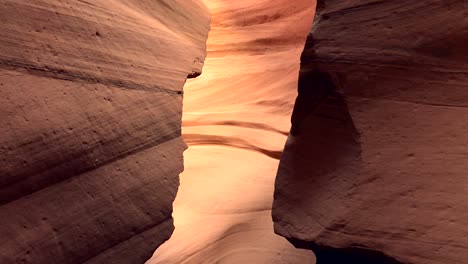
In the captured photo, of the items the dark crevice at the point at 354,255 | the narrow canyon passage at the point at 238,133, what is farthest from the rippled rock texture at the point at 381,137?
the narrow canyon passage at the point at 238,133

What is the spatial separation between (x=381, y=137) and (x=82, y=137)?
1.16 m

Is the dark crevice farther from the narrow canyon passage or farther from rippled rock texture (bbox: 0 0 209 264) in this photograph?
rippled rock texture (bbox: 0 0 209 264)

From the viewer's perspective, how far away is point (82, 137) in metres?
2.04

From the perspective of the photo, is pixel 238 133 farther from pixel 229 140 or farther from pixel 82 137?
pixel 82 137

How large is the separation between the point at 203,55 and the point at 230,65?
0.60 ft

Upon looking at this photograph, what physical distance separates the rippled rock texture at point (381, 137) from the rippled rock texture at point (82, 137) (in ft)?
2.30

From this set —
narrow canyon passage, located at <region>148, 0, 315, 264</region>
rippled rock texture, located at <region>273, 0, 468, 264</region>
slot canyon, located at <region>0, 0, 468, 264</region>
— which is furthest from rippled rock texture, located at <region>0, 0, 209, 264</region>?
rippled rock texture, located at <region>273, 0, 468, 264</region>

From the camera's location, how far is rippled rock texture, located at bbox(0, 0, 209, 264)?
188 cm

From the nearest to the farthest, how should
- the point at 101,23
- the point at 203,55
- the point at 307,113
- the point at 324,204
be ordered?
1. the point at 324,204
2. the point at 307,113
3. the point at 101,23
4. the point at 203,55

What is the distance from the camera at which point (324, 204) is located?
Answer: 1568mm

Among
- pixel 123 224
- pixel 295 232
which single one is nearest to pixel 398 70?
pixel 295 232

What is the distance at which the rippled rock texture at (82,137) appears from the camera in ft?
6.18

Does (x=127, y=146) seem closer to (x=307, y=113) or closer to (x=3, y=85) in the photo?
(x=3, y=85)

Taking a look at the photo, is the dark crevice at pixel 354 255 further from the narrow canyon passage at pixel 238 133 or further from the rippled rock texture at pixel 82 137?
the rippled rock texture at pixel 82 137
